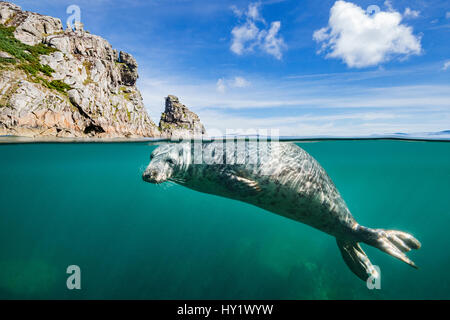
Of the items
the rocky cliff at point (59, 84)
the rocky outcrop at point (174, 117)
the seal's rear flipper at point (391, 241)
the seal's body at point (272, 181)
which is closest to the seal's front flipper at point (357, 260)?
the seal's body at point (272, 181)

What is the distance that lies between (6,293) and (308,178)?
13.7 meters

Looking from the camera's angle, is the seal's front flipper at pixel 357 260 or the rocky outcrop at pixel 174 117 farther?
the rocky outcrop at pixel 174 117

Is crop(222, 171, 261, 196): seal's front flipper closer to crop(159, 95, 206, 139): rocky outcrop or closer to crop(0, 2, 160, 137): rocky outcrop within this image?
crop(0, 2, 160, 137): rocky outcrop

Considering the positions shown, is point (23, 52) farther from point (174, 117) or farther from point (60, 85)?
point (174, 117)

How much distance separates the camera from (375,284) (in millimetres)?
4359

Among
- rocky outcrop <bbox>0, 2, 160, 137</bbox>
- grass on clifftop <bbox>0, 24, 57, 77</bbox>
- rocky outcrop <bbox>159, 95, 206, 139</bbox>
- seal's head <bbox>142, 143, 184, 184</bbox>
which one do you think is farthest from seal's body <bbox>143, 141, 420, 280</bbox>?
rocky outcrop <bbox>159, 95, 206, 139</bbox>

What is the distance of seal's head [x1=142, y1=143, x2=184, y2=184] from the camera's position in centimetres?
337

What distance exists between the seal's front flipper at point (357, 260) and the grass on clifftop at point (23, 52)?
29500 millimetres

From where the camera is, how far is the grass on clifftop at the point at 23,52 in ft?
72.7

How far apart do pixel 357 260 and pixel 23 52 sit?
3583 cm

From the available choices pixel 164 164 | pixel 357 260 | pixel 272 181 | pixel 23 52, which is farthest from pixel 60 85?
pixel 357 260

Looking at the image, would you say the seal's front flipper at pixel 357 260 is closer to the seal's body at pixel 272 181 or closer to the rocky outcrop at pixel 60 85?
the seal's body at pixel 272 181
